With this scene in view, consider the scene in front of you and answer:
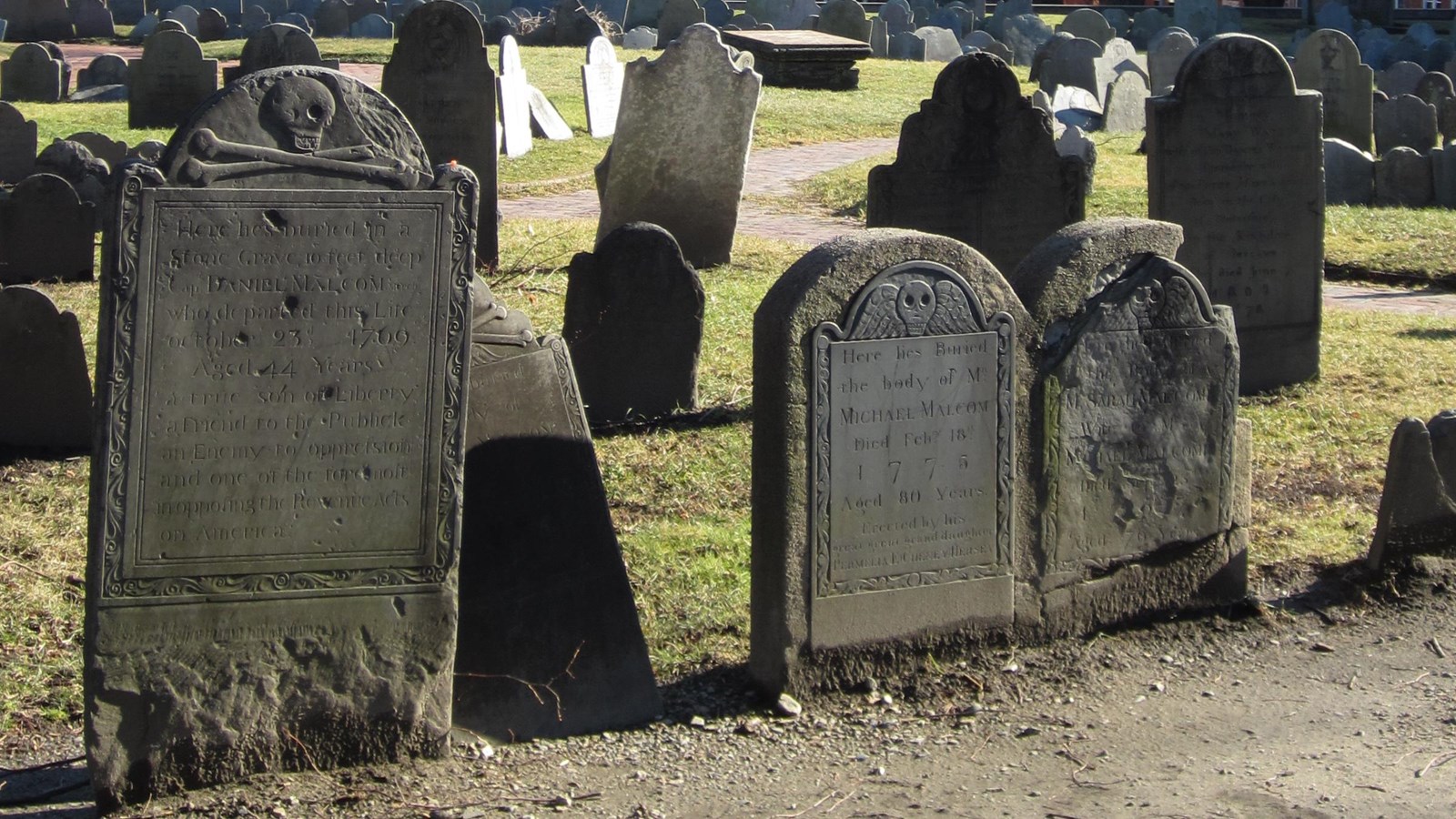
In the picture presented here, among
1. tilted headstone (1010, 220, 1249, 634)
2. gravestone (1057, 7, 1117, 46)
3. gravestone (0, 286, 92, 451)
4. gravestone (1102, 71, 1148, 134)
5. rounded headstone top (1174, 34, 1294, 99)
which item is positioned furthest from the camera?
gravestone (1057, 7, 1117, 46)

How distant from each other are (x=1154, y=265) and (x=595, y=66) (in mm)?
14343

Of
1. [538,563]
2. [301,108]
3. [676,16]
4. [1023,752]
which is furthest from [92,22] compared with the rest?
[1023,752]

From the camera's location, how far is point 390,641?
4.37 meters

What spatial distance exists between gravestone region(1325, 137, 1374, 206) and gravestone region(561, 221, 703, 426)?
9.48 meters

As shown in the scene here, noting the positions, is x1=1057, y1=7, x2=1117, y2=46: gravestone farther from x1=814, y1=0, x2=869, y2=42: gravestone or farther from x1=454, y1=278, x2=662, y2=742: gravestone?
x1=454, y1=278, x2=662, y2=742: gravestone

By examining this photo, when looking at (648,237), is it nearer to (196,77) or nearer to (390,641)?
(390,641)

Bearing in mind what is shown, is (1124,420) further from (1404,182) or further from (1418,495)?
(1404,182)

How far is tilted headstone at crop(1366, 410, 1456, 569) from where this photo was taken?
5.73 metres

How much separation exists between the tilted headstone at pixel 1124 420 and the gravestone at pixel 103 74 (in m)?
19.6

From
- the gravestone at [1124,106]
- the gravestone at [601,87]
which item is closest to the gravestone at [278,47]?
the gravestone at [601,87]

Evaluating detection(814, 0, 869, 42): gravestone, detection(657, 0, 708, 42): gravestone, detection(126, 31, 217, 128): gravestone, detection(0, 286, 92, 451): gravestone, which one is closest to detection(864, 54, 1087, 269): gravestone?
detection(0, 286, 92, 451): gravestone

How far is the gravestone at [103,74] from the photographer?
22078mm

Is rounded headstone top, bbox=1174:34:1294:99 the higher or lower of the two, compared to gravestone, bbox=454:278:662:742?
higher

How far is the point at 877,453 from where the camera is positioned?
15.8 ft
